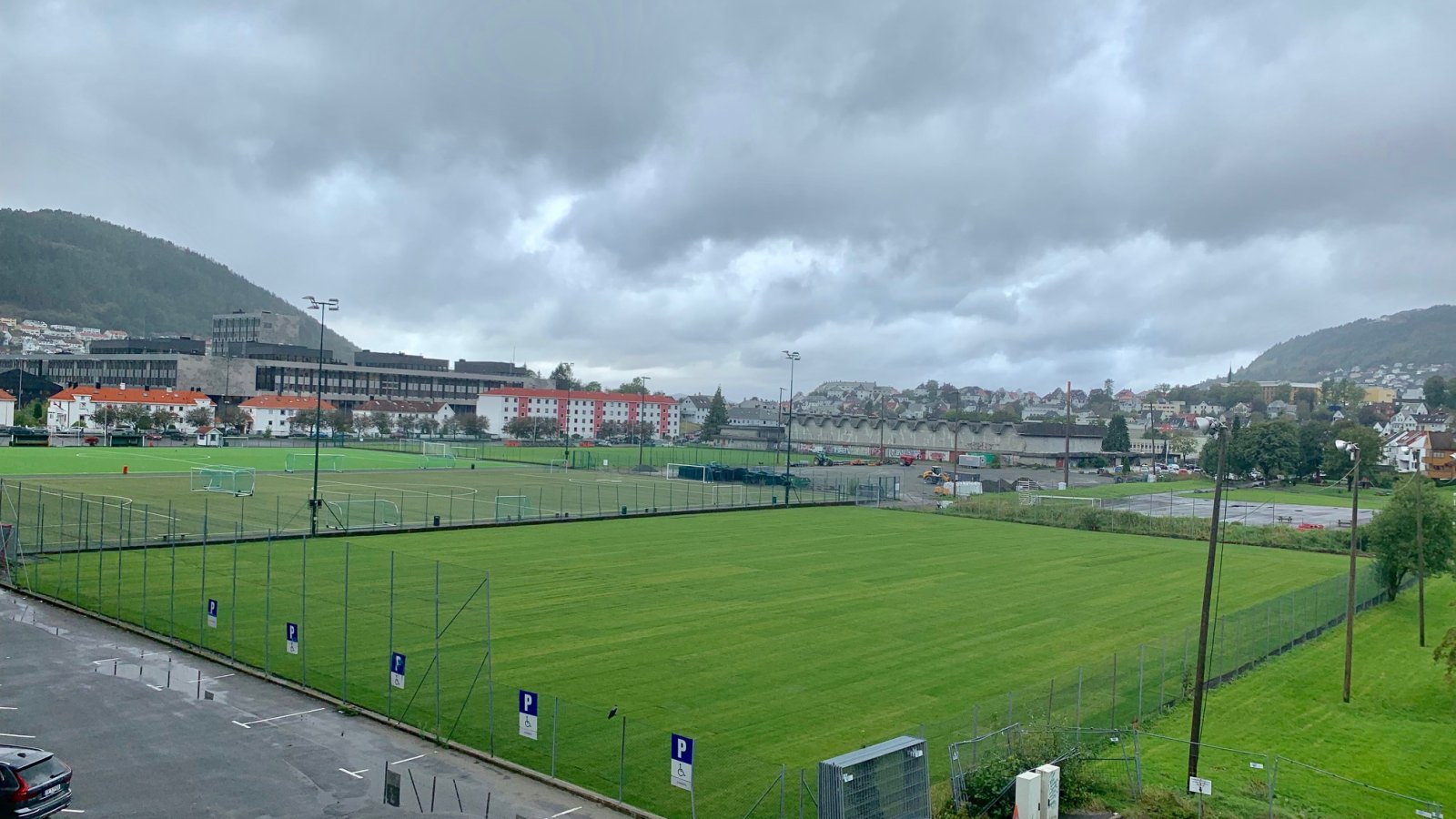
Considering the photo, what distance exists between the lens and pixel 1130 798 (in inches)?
685

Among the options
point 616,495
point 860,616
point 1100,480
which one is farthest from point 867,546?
point 1100,480

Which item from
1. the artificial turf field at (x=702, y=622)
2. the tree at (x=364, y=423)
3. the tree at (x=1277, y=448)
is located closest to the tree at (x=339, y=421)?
the tree at (x=364, y=423)

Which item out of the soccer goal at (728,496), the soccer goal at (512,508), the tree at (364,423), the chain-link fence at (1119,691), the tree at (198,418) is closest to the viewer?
the chain-link fence at (1119,691)

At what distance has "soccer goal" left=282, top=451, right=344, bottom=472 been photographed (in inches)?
3292

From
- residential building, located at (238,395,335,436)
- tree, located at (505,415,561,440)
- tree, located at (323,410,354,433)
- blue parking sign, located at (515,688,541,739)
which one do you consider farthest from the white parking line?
residential building, located at (238,395,335,436)

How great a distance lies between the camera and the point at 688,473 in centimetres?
9475

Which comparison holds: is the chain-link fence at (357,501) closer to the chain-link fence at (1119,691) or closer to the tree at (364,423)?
the chain-link fence at (1119,691)

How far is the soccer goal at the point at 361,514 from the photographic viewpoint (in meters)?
50.6

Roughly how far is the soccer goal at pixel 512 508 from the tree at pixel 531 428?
91745mm

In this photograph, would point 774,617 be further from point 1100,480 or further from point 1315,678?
point 1100,480

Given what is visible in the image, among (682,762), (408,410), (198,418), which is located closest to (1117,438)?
(408,410)

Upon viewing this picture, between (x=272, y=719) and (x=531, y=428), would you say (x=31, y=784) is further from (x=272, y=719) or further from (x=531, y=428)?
(x=531, y=428)

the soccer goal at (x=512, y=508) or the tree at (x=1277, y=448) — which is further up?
the tree at (x=1277, y=448)

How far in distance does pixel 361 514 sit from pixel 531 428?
11082 cm
